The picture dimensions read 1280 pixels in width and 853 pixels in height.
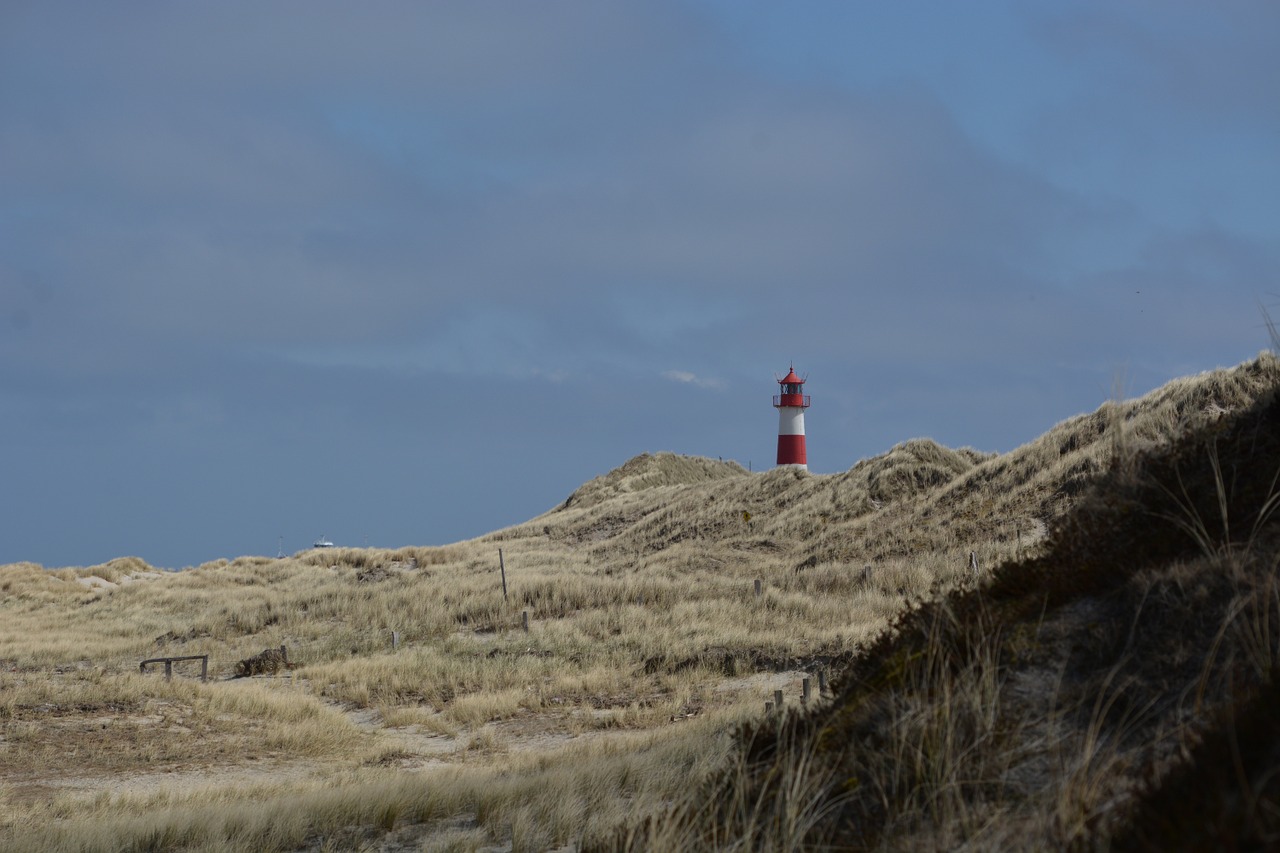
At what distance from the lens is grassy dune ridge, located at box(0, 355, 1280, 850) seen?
4.89m

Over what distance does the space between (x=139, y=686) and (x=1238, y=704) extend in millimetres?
22006

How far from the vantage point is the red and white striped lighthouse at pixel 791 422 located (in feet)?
194

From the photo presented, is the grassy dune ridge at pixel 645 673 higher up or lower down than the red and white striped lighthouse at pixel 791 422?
lower down

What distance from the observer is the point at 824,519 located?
4156cm

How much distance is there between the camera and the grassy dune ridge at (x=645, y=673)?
16.0 ft

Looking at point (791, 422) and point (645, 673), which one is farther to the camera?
point (791, 422)

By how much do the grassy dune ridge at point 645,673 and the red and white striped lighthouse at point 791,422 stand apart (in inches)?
258

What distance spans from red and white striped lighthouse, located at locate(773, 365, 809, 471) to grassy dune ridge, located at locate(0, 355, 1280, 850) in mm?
6546

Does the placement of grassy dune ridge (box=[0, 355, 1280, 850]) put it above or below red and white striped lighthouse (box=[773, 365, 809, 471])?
below

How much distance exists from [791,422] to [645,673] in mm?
38653

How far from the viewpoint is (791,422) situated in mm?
59875

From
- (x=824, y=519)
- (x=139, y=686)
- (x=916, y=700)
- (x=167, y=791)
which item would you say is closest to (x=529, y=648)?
(x=139, y=686)

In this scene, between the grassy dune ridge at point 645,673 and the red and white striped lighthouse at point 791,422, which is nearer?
the grassy dune ridge at point 645,673

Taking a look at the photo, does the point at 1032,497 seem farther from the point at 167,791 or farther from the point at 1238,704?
the point at 1238,704
